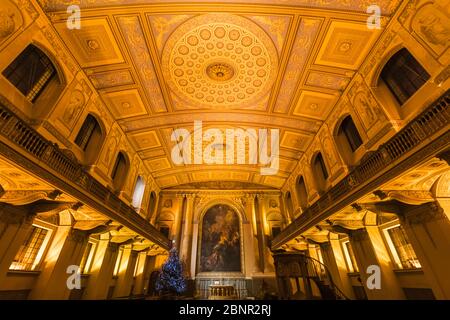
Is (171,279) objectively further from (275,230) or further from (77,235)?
(275,230)

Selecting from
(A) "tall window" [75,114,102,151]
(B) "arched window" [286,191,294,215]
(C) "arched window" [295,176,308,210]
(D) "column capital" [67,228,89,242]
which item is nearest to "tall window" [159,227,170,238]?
(D) "column capital" [67,228,89,242]

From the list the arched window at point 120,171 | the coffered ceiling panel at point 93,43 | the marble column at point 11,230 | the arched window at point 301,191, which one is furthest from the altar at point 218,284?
the coffered ceiling panel at point 93,43

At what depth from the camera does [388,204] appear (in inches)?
276

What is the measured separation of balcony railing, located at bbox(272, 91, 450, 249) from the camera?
15.0 ft

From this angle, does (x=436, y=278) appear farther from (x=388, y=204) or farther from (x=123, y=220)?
(x=123, y=220)

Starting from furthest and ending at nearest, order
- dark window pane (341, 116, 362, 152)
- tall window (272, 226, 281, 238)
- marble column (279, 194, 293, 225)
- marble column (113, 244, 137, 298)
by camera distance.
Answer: tall window (272, 226, 281, 238) → marble column (279, 194, 293, 225) → marble column (113, 244, 137, 298) → dark window pane (341, 116, 362, 152)

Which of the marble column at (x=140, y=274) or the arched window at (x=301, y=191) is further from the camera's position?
the marble column at (x=140, y=274)

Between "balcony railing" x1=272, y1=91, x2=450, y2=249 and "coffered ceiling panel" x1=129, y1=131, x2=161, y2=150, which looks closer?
"balcony railing" x1=272, y1=91, x2=450, y2=249

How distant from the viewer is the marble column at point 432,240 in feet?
18.7

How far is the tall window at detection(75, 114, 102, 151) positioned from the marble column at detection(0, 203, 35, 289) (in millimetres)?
3419

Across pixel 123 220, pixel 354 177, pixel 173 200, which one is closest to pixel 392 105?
pixel 354 177

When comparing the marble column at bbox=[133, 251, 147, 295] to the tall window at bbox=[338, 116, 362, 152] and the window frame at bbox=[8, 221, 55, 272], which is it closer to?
the window frame at bbox=[8, 221, 55, 272]

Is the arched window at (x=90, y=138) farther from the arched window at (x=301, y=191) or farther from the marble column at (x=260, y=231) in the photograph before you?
the marble column at (x=260, y=231)

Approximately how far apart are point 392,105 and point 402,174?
3.39 meters
